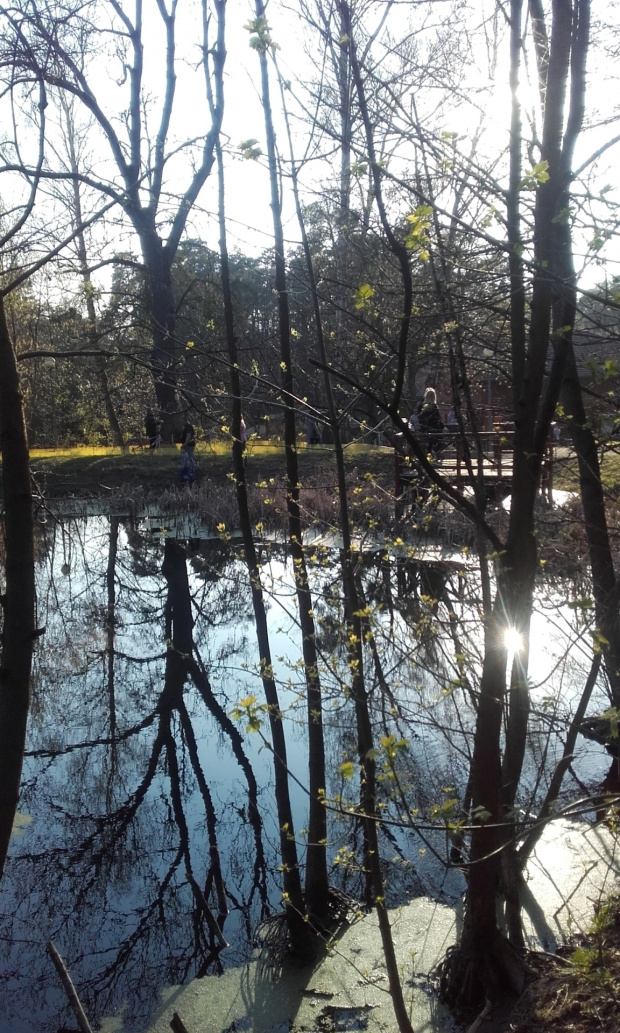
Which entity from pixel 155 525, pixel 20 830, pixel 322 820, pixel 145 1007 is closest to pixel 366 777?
pixel 322 820

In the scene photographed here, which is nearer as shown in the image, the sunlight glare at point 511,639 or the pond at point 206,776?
the sunlight glare at point 511,639

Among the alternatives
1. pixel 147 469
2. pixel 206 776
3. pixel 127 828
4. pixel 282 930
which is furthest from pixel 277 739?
pixel 147 469

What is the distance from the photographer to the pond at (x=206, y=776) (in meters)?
4.59

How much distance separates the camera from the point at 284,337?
189 inches

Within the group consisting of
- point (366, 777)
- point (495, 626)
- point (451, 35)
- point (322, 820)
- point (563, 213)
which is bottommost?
point (322, 820)

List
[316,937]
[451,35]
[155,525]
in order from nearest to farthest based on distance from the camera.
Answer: [451,35], [316,937], [155,525]

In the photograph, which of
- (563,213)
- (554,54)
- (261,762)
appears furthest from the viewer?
(261,762)

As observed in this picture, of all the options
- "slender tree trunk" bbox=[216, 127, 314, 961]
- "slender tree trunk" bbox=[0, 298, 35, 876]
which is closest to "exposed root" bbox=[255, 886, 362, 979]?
"slender tree trunk" bbox=[216, 127, 314, 961]

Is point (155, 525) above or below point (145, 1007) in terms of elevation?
above

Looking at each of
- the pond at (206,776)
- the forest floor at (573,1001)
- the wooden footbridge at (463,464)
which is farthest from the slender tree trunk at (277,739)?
the forest floor at (573,1001)

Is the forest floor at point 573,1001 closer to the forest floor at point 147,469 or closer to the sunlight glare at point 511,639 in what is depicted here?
the sunlight glare at point 511,639

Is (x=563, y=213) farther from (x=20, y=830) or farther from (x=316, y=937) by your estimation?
(x=20, y=830)

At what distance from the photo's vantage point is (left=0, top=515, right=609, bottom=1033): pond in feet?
15.1

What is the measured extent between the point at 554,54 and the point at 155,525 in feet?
47.1
